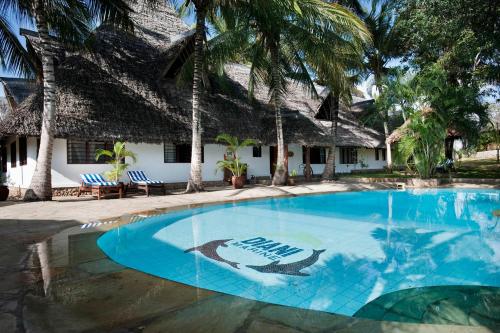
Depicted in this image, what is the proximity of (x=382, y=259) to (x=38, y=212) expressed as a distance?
7.59m

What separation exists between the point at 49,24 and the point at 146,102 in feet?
14.9

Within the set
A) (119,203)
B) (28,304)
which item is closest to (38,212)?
(119,203)

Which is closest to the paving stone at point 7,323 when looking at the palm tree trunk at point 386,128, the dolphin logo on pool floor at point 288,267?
the dolphin logo on pool floor at point 288,267

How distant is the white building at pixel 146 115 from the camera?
1230 centimetres

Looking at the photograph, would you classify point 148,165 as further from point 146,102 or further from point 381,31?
point 381,31

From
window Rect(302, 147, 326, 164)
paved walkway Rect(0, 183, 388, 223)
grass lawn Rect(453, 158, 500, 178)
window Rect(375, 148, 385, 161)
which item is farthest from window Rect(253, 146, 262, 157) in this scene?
window Rect(375, 148, 385, 161)

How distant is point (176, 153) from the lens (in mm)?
15352

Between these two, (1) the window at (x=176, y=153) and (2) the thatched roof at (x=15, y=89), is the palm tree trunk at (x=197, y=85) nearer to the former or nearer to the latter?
(1) the window at (x=176, y=153)

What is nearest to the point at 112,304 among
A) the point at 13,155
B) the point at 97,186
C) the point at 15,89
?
the point at 97,186

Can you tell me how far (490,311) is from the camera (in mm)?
3211

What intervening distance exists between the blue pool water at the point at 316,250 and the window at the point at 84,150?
20.2ft

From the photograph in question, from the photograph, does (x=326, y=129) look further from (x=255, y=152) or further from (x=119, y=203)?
(x=119, y=203)

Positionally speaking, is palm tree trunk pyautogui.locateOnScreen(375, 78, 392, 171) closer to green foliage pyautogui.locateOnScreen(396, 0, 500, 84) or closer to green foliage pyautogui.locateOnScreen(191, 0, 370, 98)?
green foliage pyautogui.locateOnScreen(396, 0, 500, 84)

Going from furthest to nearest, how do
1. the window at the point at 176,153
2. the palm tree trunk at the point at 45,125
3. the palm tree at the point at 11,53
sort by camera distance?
the window at the point at 176,153 → the palm tree at the point at 11,53 → the palm tree trunk at the point at 45,125
